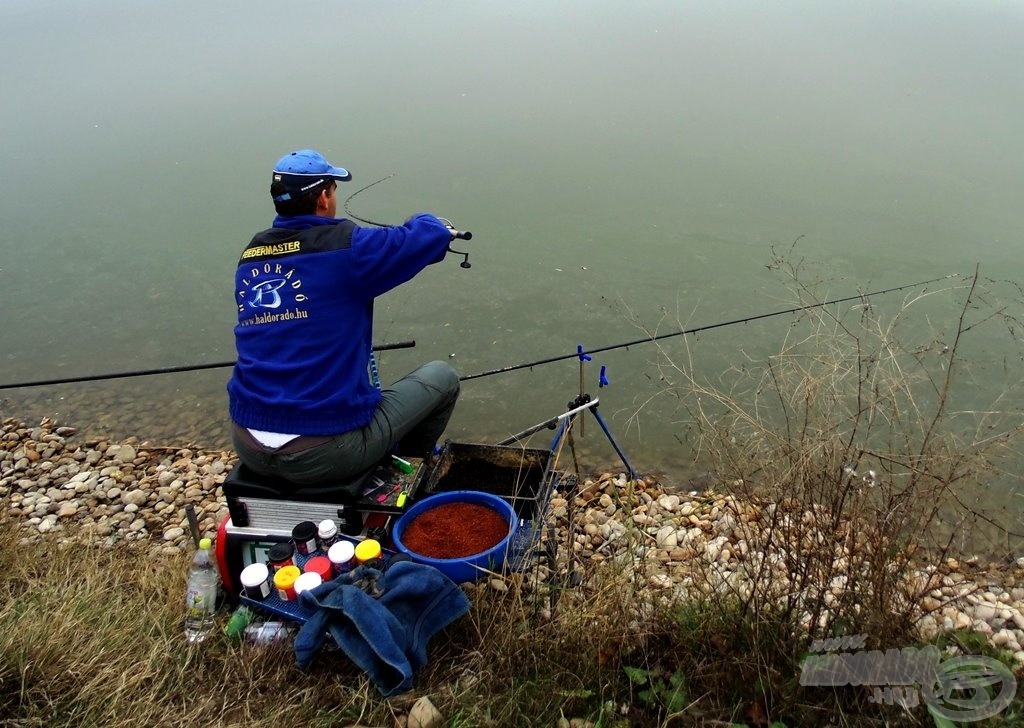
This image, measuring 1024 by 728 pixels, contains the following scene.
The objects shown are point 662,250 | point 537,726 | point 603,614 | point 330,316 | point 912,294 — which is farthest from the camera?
point 662,250

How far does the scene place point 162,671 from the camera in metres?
1.86

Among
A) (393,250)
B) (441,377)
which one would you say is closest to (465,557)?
(441,377)

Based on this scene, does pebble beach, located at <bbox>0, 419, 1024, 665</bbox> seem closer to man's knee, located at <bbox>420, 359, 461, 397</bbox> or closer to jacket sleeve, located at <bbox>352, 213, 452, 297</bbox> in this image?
man's knee, located at <bbox>420, 359, 461, 397</bbox>

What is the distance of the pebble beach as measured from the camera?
7.93 ft

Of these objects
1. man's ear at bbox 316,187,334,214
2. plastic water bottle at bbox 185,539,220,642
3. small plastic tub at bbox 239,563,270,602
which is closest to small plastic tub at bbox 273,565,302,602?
small plastic tub at bbox 239,563,270,602

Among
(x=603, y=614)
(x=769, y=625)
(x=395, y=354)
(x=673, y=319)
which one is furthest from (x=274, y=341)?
(x=673, y=319)

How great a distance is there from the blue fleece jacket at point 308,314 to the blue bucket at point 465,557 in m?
0.32

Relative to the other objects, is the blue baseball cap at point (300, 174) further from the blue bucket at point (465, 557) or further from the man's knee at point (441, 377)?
the blue bucket at point (465, 557)

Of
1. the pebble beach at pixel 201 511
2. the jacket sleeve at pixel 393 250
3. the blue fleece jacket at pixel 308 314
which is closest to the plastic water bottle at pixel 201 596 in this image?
the blue fleece jacket at pixel 308 314

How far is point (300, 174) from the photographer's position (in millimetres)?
2156

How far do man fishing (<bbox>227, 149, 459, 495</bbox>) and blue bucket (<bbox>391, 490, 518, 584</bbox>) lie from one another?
212 millimetres

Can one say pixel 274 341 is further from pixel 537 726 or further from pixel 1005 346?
pixel 1005 346

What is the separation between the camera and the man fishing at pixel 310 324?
82.7 inches

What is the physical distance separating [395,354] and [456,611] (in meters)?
2.66
